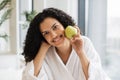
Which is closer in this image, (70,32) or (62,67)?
(70,32)

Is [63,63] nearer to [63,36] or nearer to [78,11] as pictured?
[63,36]

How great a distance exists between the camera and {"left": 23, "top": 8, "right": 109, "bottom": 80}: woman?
4.07ft

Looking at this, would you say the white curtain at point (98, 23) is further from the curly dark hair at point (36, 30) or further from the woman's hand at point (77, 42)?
the woman's hand at point (77, 42)

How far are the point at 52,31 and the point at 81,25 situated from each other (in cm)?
117

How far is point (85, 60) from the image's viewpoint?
1254 mm

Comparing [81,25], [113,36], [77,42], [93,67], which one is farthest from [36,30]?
[81,25]

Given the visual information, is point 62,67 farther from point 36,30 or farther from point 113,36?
point 113,36

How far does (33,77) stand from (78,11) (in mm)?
1269

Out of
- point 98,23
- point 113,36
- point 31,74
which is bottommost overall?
point 31,74

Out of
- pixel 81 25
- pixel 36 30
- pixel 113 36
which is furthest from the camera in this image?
pixel 81 25

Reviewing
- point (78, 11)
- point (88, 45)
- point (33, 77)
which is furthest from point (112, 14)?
point (33, 77)

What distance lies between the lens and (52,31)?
1217 mm

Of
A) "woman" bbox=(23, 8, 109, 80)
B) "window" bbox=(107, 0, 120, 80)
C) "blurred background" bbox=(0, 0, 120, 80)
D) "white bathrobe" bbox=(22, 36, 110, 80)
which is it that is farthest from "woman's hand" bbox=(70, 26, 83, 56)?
"window" bbox=(107, 0, 120, 80)

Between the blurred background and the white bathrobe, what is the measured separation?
541mm
